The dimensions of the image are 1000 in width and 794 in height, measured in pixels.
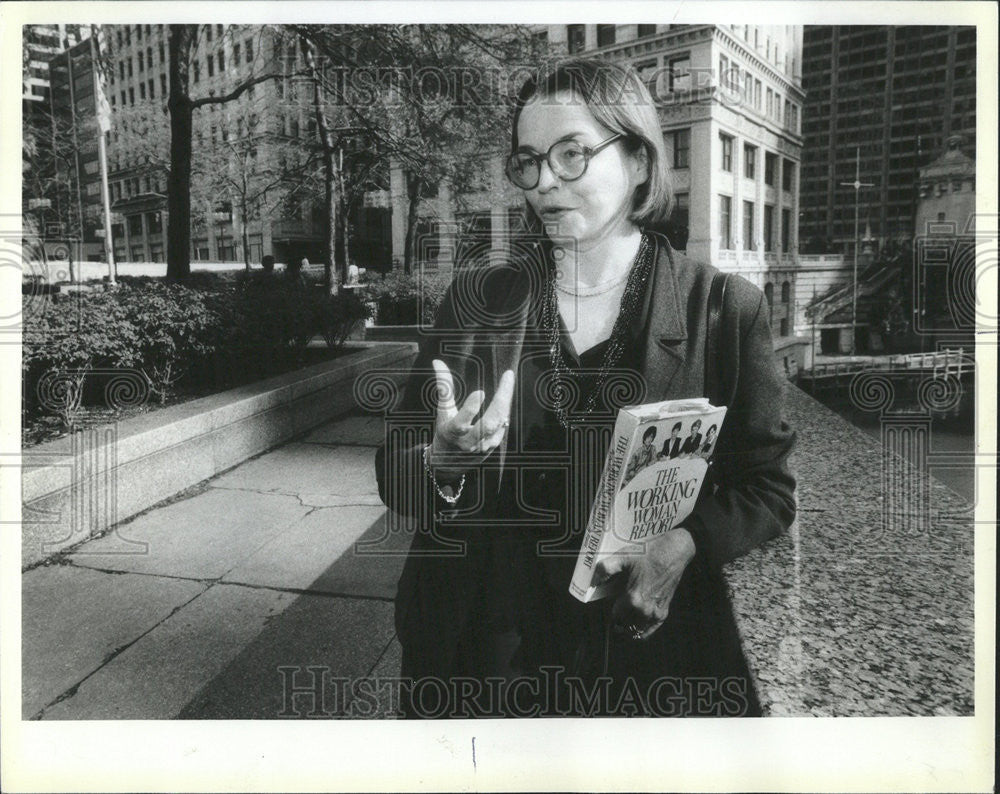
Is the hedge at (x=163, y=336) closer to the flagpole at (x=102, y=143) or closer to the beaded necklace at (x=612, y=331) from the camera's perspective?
the flagpole at (x=102, y=143)

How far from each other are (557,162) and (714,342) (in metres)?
0.60

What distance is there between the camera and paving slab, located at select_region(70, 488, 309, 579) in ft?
7.06

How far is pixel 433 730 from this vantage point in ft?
7.02

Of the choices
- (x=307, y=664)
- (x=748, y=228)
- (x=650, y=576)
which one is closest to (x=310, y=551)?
(x=307, y=664)

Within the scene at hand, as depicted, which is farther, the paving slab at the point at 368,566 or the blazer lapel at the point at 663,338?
the paving slab at the point at 368,566

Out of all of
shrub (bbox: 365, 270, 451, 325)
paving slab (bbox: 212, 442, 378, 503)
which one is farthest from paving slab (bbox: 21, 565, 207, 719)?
shrub (bbox: 365, 270, 451, 325)

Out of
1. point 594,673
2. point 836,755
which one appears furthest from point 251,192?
point 836,755

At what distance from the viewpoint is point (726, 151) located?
2123mm

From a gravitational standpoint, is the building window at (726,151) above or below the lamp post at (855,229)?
above

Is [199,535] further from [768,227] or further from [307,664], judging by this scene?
[768,227]

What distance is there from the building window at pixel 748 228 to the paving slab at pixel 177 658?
5.36ft

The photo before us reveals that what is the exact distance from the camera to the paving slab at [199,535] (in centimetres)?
215

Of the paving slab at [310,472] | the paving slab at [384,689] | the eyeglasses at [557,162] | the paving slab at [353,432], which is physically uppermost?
the eyeglasses at [557,162]

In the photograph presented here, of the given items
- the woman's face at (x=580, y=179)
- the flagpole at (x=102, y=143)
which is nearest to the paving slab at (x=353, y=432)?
the woman's face at (x=580, y=179)
